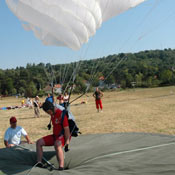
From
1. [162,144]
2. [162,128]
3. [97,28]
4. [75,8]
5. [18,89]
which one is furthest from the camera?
[18,89]

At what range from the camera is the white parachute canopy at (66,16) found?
391 centimetres

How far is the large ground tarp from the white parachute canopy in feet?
6.37

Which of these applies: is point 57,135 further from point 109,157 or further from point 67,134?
point 109,157

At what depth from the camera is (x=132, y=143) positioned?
376 cm

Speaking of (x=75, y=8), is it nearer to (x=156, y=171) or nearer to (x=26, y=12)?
(x=26, y=12)

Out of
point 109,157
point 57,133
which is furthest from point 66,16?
point 109,157

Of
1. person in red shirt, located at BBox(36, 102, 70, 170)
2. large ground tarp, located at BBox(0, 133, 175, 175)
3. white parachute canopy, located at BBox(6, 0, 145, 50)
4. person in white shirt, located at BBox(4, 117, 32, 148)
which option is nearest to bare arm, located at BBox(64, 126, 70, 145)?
person in red shirt, located at BBox(36, 102, 70, 170)

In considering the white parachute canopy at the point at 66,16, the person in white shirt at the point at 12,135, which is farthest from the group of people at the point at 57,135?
the white parachute canopy at the point at 66,16

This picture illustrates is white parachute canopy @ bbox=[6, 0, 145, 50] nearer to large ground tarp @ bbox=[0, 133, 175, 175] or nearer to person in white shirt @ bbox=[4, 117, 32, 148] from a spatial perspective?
person in white shirt @ bbox=[4, 117, 32, 148]

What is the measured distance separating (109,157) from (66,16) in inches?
96.0

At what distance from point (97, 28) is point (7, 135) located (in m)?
2.62

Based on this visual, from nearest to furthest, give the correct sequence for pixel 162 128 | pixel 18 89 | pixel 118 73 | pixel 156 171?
pixel 156 171
pixel 162 128
pixel 118 73
pixel 18 89

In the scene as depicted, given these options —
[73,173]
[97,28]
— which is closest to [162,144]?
[73,173]

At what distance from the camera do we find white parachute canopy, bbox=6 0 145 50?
3.91 m
